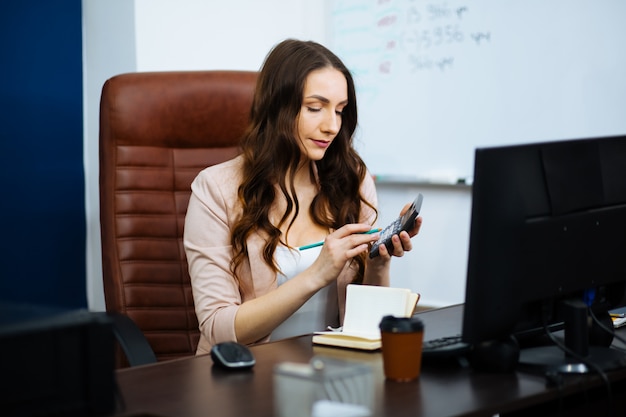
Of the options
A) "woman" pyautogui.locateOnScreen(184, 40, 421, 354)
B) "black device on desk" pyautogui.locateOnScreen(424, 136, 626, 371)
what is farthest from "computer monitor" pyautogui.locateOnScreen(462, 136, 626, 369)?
"woman" pyautogui.locateOnScreen(184, 40, 421, 354)

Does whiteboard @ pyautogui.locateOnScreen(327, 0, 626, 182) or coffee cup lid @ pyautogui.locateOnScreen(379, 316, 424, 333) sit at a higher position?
whiteboard @ pyautogui.locateOnScreen(327, 0, 626, 182)

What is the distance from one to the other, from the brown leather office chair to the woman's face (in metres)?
0.29

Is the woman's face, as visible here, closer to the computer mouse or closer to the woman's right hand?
the woman's right hand

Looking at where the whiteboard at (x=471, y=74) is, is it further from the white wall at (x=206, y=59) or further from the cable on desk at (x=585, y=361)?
the cable on desk at (x=585, y=361)

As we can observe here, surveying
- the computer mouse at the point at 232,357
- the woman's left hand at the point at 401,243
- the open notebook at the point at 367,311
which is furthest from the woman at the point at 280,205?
the computer mouse at the point at 232,357

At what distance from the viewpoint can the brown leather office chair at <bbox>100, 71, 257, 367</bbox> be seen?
2133mm

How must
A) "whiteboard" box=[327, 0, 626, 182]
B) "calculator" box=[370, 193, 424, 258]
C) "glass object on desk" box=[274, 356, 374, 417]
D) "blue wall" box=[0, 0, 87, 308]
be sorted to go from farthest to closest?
1. "blue wall" box=[0, 0, 87, 308]
2. "whiteboard" box=[327, 0, 626, 182]
3. "calculator" box=[370, 193, 424, 258]
4. "glass object on desk" box=[274, 356, 374, 417]

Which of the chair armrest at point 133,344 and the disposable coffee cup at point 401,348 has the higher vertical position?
the disposable coffee cup at point 401,348

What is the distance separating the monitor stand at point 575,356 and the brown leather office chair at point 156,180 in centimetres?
99

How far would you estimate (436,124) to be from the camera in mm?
3186

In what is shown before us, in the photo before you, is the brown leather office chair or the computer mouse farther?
the brown leather office chair

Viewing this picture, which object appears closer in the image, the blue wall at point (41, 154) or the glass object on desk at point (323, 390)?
the glass object on desk at point (323, 390)

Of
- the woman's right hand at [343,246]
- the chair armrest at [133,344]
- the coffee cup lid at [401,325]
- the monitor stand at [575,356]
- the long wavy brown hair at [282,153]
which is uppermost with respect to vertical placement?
the long wavy brown hair at [282,153]

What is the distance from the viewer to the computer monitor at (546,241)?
129 cm
